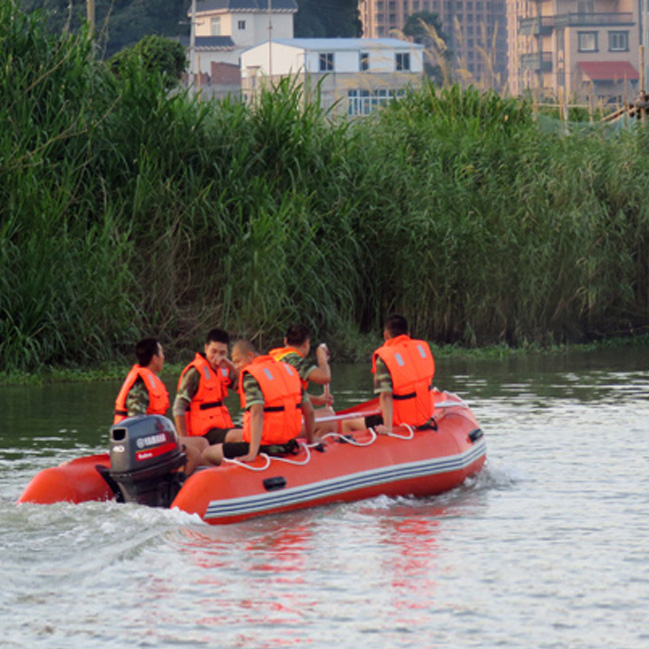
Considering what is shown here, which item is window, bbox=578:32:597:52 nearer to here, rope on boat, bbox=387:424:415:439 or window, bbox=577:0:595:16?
window, bbox=577:0:595:16

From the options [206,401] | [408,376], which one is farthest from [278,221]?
[206,401]

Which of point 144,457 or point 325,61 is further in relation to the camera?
point 325,61

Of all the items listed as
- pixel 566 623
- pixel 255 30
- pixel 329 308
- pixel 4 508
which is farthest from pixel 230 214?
pixel 255 30

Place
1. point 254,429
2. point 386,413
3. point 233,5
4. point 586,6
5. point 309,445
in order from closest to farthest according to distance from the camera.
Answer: point 254,429 < point 309,445 < point 386,413 < point 233,5 < point 586,6

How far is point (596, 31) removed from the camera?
104 meters

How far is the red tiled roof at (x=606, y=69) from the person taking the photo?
326 ft

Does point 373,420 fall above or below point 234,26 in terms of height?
below

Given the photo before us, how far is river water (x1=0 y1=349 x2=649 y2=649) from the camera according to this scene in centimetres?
690

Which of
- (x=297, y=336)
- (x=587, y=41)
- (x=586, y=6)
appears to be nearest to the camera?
(x=297, y=336)

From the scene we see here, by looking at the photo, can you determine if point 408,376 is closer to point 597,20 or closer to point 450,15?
point 597,20

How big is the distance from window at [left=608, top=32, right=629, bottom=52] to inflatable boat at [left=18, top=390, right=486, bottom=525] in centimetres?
9691

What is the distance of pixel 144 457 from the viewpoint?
8938mm

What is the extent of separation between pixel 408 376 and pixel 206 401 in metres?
1.48

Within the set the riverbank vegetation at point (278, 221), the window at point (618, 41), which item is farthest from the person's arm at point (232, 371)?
the window at point (618, 41)
